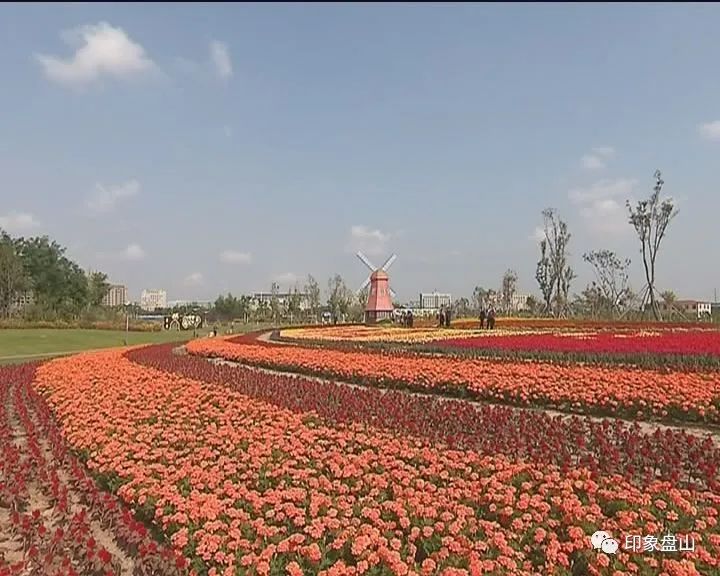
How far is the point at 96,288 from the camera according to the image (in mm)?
66562

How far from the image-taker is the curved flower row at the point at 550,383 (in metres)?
7.83

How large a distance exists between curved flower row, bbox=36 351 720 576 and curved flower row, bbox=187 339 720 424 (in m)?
3.32

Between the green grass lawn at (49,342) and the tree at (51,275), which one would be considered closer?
the green grass lawn at (49,342)

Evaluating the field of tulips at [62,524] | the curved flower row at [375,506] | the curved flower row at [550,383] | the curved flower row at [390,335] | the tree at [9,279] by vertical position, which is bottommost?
the field of tulips at [62,524]

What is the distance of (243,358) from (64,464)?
8.96 metres

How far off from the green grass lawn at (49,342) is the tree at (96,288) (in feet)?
94.4

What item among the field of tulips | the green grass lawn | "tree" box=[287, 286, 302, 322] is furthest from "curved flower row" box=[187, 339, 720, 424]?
"tree" box=[287, 286, 302, 322]

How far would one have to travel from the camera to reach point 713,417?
7.52 metres

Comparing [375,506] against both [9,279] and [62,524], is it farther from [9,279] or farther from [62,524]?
[9,279]

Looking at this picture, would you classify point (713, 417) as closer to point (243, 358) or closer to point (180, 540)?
point (180, 540)

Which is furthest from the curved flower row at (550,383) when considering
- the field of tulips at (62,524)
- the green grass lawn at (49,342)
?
the green grass lawn at (49,342)

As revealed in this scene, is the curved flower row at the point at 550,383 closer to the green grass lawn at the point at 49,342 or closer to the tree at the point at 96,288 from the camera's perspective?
the green grass lawn at the point at 49,342

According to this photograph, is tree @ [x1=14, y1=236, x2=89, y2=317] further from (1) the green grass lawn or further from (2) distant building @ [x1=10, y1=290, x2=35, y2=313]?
(1) the green grass lawn

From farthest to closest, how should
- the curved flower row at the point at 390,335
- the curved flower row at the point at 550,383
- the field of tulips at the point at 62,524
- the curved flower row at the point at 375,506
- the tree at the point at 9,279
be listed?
the tree at the point at 9,279, the curved flower row at the point at 390,335, the curved flower row at the point at 550,383, the field of tulips at the point at 62,524, the curved flower row at the point at 375,506
